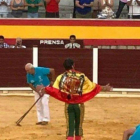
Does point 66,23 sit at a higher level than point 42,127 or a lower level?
higher

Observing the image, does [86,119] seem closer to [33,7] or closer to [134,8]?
[33,7]

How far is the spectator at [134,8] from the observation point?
15.1 metres

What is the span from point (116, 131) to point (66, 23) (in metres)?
6.76

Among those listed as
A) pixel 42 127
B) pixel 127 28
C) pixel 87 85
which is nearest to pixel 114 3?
pixel 127 28

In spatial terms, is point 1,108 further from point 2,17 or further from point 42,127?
point 2,17

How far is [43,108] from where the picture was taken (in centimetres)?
952

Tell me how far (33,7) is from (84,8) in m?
1.34

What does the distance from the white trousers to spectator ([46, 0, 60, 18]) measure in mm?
5850

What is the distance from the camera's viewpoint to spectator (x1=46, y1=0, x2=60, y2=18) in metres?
15.0

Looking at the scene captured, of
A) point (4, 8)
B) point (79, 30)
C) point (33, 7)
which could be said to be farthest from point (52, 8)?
point (4, 8)

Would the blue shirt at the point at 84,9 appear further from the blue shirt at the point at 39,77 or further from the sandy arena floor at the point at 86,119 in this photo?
the blue shirt at the point at 39,77

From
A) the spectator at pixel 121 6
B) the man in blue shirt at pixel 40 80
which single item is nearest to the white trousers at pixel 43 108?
the man in blue shirt at pixel 40 80

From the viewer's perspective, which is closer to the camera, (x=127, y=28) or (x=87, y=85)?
(x=87, y=85)

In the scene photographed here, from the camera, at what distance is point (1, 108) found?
11.7 meters
